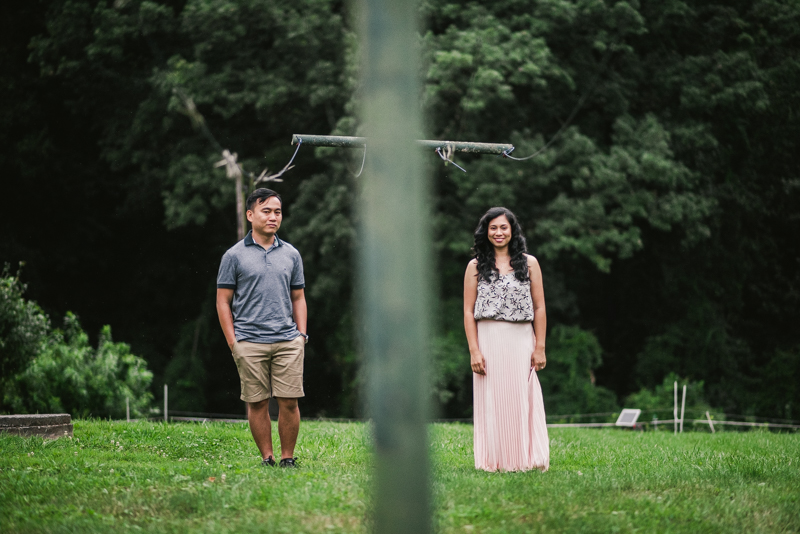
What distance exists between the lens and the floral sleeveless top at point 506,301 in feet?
22.3

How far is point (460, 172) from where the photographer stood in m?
22.3

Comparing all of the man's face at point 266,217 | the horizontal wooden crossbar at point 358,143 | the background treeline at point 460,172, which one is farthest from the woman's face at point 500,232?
the background treeline at point 460,172

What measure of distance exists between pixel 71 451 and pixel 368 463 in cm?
258

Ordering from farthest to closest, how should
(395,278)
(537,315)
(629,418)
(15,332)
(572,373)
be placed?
1. (572,373)
2. (629,418)
3. (15,332)
4. (537,315)
5. (395,278)

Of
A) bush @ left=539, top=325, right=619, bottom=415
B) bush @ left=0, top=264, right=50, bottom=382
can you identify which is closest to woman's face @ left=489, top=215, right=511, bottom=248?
bush @ left=0, top=264, right=50, bottom=382

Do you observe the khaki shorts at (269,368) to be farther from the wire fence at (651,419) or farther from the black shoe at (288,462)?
the wire fence at (651,419)

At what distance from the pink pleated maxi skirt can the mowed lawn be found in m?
0.25

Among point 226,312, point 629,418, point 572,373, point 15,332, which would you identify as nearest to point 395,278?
point 226,312

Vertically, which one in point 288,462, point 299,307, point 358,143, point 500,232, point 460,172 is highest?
point 460,172

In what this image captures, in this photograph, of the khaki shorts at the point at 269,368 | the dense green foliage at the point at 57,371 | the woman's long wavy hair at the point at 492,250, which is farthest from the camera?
the dense green foliage at the point at 57,371

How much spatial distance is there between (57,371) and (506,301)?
1272cm

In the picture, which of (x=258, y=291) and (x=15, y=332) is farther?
(x=15, y=332)

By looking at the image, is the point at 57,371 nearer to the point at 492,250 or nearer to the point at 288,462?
the point at 288,462

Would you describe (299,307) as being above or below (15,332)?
above
